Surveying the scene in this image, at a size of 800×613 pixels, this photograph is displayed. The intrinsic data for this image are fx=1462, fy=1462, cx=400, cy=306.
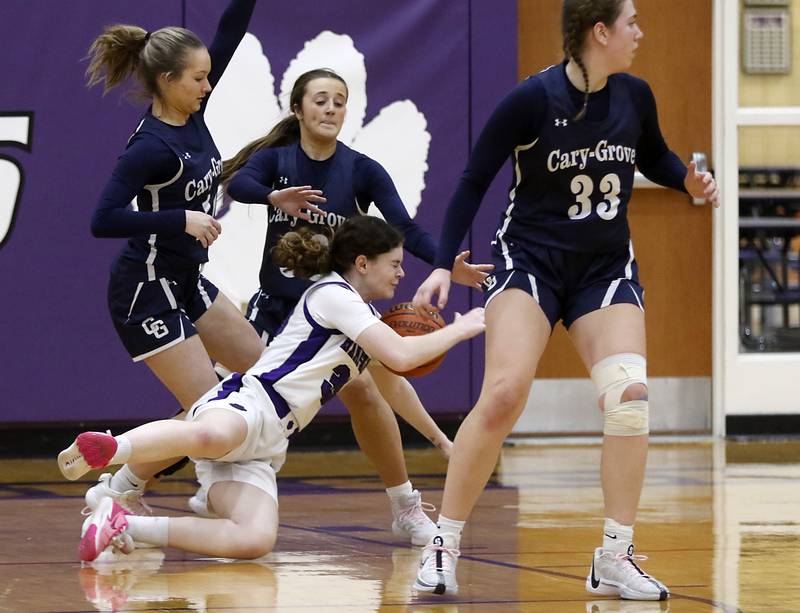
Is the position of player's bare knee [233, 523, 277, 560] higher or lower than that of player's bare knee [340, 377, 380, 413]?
lower

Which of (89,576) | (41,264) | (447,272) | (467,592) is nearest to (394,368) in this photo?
(447,272)

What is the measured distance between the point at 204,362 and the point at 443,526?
1.29m

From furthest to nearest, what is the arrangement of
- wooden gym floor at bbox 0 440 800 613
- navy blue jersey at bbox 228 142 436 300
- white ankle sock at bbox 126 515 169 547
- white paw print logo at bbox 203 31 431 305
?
white paw print logo at bbox 203 31 431 305, navy blue jersey at bbox 228 142 436 300, white ankle sock at bbox 126 515 169 547, wooden gym floor at bbox 0 440 800 613

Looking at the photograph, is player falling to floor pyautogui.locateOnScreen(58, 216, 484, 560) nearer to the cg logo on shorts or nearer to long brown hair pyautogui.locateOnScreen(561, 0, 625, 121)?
the cg logo on shorts

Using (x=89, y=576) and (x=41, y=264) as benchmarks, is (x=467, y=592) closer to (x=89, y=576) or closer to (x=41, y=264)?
(x=89, y=576)

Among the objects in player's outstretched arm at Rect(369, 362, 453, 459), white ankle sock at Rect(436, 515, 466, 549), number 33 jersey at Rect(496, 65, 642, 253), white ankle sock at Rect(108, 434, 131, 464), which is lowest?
white ankle sock at Rect(436, 515, 466, 549)

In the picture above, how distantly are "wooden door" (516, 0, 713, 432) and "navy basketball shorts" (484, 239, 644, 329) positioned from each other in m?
4.52

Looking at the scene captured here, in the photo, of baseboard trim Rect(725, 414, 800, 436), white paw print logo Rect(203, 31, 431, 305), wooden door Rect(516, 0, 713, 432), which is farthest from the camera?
baseboard trim Rect(725, 414, 800, 436)

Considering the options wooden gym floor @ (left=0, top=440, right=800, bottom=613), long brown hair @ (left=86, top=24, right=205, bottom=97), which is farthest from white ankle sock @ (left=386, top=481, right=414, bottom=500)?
long brown hair @ (left=86, top=24, right=205, bottom=97)

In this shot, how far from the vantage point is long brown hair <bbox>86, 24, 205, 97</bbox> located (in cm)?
498

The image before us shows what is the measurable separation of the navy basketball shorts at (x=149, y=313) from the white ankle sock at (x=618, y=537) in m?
1.71

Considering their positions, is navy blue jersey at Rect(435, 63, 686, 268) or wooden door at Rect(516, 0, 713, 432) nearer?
navy blue jersey at Rect(435, 63, 686, 268)

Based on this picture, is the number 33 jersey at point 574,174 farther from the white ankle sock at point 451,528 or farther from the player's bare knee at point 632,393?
the white ankle sock at point 451,528

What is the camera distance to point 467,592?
403cm
